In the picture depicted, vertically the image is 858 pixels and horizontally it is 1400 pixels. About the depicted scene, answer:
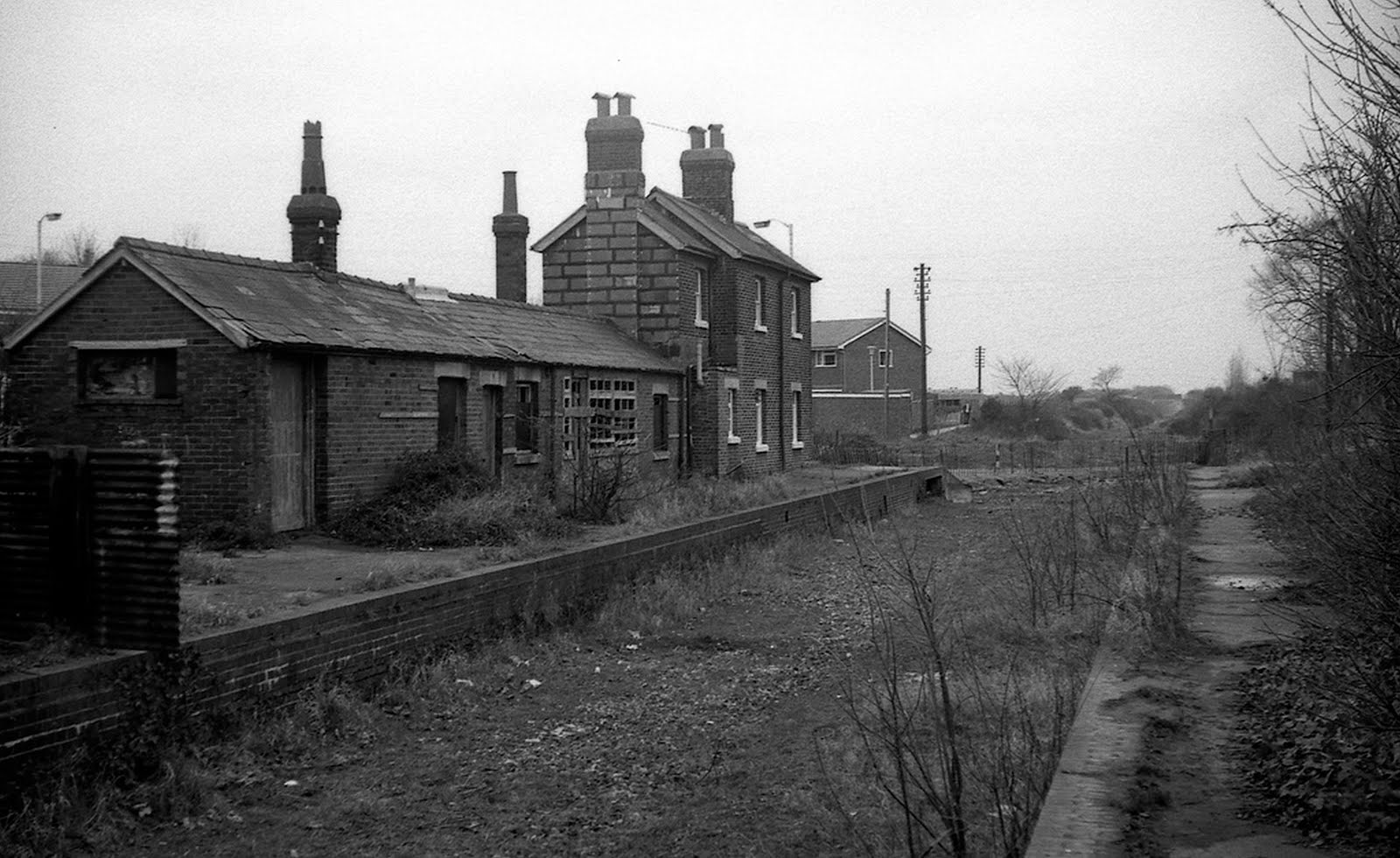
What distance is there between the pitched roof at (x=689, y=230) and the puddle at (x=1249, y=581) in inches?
606

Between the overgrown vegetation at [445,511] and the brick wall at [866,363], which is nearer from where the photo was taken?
the overgrown vegetation at [445,511]

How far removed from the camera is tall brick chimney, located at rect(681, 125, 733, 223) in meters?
31.7

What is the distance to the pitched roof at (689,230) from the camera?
1037 inches

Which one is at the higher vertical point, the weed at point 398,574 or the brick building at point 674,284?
the brick building at point 674,284

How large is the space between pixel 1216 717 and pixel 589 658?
694 cm

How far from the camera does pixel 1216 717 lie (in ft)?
24.2

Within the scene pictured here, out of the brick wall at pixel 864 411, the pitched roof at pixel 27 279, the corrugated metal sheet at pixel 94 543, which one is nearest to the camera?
the corrugated metal sheet at pixel 94 543

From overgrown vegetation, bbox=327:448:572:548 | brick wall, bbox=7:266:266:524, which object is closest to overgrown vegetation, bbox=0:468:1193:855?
overgrown vegetation, bbox=327:448:572:548

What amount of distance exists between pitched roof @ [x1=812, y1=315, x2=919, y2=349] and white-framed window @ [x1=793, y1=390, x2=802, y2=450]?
36270 millimetres

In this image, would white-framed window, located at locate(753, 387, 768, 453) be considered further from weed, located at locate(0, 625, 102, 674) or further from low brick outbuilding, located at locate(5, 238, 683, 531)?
weed, located at locate(0, 625, 102, 674)

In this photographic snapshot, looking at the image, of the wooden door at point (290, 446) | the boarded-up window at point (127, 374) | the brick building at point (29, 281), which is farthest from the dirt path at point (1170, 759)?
the brick building at point (29, 281)

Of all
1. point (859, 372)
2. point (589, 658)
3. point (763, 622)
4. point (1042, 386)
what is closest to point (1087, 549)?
point (763, 622)

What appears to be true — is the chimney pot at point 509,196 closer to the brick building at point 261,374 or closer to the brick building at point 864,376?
the brick building at point 261,374

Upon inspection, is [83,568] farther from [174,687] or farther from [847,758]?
[847,758]
